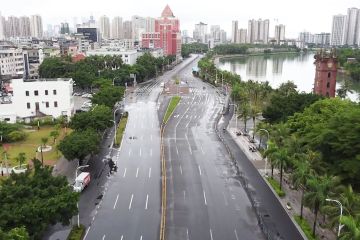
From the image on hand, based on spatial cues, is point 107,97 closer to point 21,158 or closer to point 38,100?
point 38,100

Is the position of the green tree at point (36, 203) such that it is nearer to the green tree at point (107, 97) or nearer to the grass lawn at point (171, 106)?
the green tree at point (107, 97)

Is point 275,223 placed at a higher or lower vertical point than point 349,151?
lower

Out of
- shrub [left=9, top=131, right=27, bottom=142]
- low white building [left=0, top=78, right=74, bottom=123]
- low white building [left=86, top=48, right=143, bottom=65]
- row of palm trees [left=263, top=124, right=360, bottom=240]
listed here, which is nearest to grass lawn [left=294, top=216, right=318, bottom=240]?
row of palm trees [left=263, top=124, right=360, bottom=240]

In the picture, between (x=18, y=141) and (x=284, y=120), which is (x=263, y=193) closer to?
(x=284, y=120)

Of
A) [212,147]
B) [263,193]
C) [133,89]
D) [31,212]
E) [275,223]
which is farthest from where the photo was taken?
[133,89]

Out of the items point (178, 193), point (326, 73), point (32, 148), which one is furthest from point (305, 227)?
point (326, 73)

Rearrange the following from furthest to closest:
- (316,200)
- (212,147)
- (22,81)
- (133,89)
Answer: (133,89)
(22,81)
(212,147)
(316,200)

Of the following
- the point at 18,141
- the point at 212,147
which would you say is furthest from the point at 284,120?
the point at 18,141
